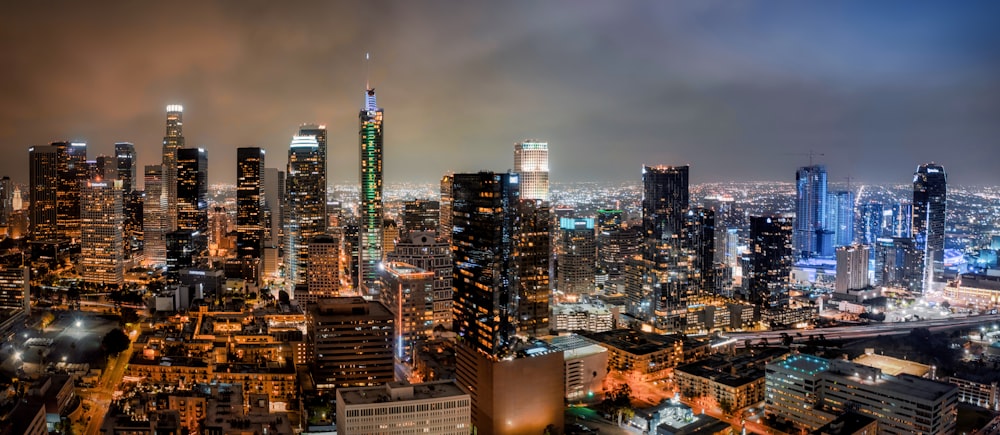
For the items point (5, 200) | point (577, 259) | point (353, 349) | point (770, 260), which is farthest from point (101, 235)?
point (770, 260)

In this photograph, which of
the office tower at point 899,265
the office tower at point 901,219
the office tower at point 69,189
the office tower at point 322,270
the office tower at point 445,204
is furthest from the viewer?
the office tower at point 69,189

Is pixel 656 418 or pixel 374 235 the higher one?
pixel 374 235

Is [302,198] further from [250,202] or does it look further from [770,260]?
[770,260]

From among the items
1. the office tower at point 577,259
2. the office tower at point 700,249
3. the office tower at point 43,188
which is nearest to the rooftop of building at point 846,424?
the office tower at point 700,249

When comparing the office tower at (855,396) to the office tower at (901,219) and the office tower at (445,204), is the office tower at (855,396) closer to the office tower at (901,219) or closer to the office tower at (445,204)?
the office tower at (901,219)

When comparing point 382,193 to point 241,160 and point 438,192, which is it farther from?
point 241,160

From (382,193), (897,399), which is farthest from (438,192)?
(897,399)
